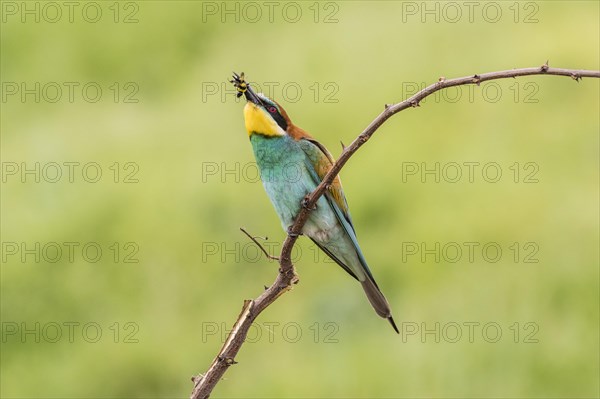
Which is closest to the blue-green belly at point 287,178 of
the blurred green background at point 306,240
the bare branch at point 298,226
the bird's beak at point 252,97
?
the bird's beak at point 252,97

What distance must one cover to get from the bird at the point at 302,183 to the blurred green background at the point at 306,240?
1.41 metres

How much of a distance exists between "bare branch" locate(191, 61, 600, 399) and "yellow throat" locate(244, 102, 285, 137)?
631 mm

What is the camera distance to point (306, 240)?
515 centimetres

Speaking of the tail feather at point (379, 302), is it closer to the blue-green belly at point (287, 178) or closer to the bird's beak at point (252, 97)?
the blue-green belly at point (287, 178)

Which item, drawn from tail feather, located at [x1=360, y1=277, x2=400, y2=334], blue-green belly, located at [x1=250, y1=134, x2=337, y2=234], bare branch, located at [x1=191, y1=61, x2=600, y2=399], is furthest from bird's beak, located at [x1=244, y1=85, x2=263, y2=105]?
tail feather, located at [x1=360, y1=277, x2=400, y2=334]

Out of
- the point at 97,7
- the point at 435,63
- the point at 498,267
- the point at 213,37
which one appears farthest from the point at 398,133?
the point at 97,7

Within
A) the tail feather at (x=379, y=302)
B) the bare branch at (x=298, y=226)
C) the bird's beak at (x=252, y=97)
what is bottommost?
the tail feather at (x=379, y=302)

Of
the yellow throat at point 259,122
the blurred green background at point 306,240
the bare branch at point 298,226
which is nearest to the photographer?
the bare branch at point 298,226

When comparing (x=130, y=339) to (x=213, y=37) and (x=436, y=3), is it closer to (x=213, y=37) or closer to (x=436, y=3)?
(x=213, y=37)

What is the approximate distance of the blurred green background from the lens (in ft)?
14.8

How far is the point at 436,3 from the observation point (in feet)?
21.0

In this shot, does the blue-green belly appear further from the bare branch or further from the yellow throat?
the bare branch

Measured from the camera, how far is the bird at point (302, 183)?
9.93ft

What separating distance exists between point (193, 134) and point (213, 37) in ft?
4.17
